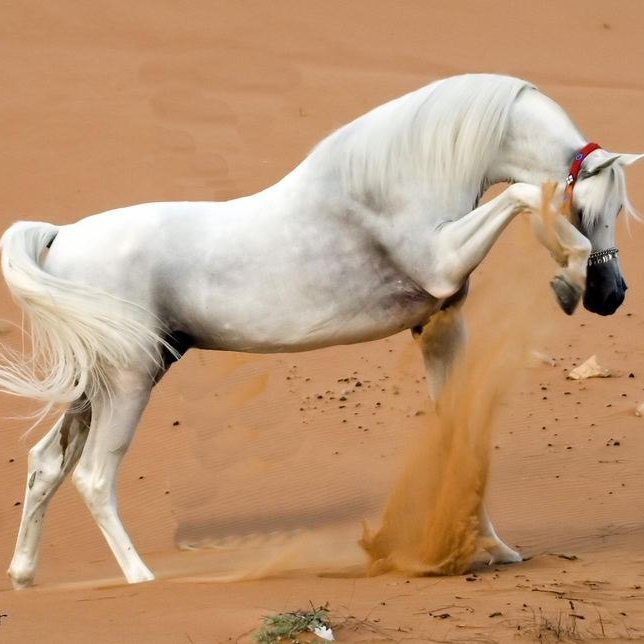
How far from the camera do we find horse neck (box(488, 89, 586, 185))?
567 centimetres

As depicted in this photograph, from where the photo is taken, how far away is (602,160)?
18.0 ft

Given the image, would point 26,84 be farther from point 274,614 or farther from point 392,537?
point 274,614

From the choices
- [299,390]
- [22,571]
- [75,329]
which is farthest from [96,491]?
[299,390]

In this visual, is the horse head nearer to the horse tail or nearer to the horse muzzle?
the horse muzzle

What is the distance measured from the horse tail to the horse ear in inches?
80.2

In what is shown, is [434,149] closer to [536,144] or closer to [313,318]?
[536,144]

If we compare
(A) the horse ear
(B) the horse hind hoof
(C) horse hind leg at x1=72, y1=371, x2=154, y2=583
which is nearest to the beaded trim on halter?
(B) the horse hind hoof

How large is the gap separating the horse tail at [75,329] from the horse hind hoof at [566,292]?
1777 mm

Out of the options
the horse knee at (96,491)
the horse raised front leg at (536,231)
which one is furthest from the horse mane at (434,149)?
the horse knee at (96,491)

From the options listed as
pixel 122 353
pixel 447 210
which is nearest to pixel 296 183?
pixel 447 210

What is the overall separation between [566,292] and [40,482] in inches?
103

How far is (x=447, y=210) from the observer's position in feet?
18.7

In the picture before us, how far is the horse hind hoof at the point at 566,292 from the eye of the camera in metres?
5.53

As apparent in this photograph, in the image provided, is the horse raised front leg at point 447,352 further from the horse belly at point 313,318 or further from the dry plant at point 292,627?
the dry plant at point 292,627
